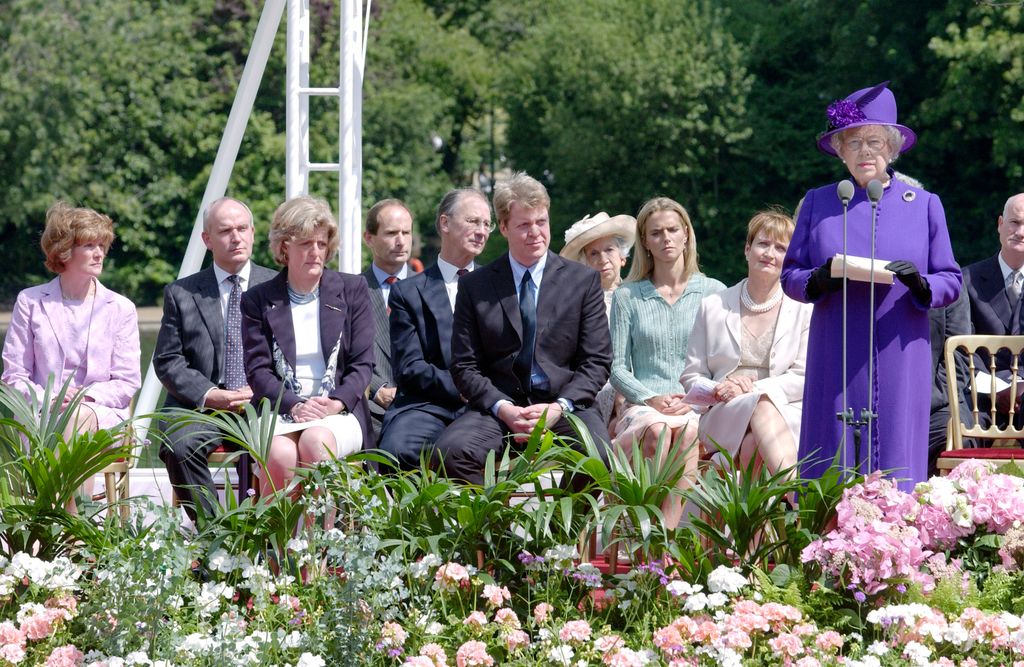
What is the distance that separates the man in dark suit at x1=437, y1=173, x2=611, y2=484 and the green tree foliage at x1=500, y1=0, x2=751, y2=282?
109ft

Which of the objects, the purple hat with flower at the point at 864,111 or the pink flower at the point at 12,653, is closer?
the pink flower at the point at 12,653

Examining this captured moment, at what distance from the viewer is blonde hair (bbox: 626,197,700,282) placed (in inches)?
255

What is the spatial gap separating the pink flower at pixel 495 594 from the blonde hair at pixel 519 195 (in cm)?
202

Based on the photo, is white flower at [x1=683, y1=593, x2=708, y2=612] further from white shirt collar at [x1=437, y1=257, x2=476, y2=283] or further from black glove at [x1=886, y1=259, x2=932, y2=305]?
white shirt collar at [x1=437, y1=257, x2=476, y2=283]

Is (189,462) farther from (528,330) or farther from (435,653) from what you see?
(435,653)

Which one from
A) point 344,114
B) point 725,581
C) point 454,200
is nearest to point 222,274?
point 454,200

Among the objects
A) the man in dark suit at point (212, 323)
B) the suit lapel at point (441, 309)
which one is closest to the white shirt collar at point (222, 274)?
the man in dark suit at point (212, 323)

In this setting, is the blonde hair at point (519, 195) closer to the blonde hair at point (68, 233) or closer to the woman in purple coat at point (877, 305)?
the woman in purple coat at point (877, 305)

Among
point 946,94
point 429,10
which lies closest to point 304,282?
point 946,94

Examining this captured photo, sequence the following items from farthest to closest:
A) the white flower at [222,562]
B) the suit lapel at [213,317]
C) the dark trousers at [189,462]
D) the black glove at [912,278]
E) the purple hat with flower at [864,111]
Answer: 1. the suit lapel at [213,317]
2. the dark trousers at [189,462]
3. the purple hat with flower at [864,111]
4. the black glove at [912,278]
5. the white flower at [222,562]

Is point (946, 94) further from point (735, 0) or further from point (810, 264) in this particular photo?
point (810, 264)

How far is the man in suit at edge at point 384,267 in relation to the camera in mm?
6828

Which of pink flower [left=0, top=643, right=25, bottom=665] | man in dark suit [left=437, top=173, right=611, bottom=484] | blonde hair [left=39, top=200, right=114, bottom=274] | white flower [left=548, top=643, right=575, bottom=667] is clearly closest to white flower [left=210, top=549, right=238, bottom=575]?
pink flower [left=0, top=643, right=25, bottom=665]

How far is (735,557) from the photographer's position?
13.9 ft
